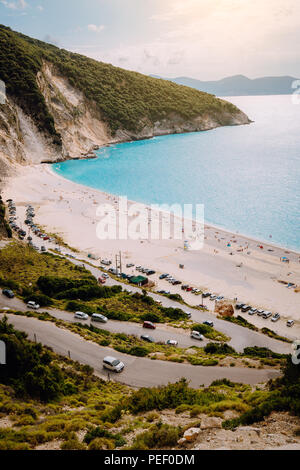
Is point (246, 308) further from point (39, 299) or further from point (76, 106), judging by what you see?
point (76, 106)

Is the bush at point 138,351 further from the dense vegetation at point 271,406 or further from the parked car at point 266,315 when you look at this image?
the parked car at point 266,315

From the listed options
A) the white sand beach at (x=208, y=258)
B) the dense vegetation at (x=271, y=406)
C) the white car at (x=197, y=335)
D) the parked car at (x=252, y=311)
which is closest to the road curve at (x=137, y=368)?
the dense vegetation at (x=271, y=406)

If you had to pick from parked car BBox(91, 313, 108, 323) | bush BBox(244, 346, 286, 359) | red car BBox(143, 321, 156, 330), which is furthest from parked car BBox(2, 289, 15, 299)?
bush BBox(244, 346, 286, 359)

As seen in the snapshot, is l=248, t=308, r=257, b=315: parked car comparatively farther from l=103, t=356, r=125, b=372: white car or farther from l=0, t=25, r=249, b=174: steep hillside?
l=0, t=25, r=249, b=174: steep hillside

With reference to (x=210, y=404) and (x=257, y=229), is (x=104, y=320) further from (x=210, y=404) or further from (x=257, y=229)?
(x=257, y=229)

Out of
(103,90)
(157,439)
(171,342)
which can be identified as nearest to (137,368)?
(171,342)
